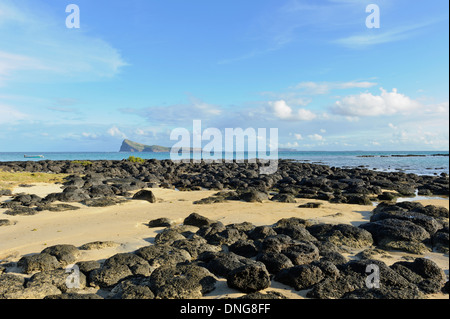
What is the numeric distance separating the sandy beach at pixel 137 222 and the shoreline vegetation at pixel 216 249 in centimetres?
4

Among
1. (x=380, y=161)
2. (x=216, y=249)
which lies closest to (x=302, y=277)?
(x=216, y=249)

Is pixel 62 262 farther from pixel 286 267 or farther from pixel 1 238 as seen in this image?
pixel 286 267

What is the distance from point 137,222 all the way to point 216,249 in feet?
15.2

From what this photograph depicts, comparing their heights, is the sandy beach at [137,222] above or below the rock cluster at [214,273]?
below

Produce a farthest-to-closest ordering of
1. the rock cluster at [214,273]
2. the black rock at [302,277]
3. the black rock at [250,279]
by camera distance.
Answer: the black rock at [302,277] → the black rock at [250,279] → the rock cluster at [214,273]

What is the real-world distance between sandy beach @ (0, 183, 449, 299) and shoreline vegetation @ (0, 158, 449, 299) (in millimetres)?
40

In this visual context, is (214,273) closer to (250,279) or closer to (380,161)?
(250,279)

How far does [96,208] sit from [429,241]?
1393 centimetres

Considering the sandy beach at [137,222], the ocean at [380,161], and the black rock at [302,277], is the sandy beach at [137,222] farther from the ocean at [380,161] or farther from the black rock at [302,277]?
the ocean at [380,161]

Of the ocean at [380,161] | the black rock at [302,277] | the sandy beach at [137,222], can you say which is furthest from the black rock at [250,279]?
the ocean at [380,161]

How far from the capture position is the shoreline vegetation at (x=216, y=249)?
591 cm
